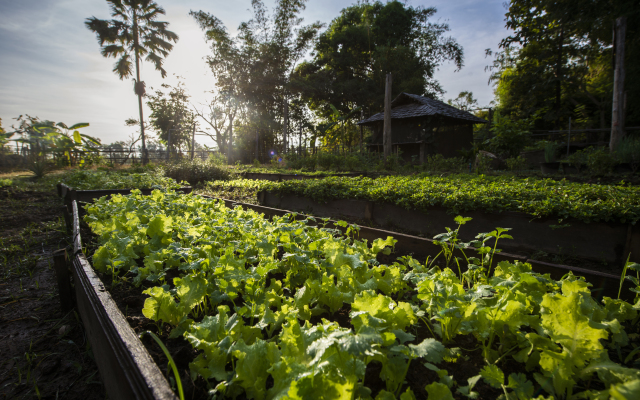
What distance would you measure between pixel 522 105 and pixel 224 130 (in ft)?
91.4

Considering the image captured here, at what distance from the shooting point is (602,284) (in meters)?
2.08

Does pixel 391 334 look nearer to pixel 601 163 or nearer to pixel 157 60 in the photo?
pixel 601 163

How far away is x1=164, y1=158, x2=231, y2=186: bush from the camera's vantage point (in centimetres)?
1059

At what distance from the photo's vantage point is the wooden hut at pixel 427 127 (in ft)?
58.5

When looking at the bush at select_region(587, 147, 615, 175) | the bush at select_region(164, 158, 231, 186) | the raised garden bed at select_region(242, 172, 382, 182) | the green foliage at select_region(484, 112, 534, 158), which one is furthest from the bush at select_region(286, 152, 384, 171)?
the bush at select_region(587, 147, 615, 175)

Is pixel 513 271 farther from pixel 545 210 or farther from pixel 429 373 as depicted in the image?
pixel 545 210

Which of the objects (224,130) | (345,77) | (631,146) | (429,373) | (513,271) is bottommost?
(429,373)

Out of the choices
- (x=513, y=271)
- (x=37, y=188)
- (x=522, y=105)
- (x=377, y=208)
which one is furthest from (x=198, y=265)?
(x=522, y=105)

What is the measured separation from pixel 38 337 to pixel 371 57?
32170 millimetres

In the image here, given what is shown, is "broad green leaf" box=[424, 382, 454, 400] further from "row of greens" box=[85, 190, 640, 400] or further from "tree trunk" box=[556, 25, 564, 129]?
"tree trunk" box=[556, 25, 564, 129]

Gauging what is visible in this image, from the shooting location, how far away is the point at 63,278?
2.24 meters

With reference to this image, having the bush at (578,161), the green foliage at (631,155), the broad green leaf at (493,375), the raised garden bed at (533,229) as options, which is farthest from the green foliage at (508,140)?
the broad green leaf at (493,375)

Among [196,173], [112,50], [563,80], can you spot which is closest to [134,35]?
[112,50]

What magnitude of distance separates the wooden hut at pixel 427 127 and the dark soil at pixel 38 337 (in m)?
16.7
